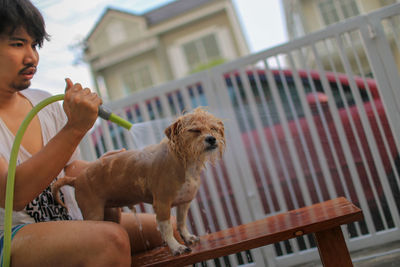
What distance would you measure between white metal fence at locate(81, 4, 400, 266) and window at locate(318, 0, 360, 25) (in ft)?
36.7

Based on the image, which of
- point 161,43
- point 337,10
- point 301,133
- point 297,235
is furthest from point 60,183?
point 161,43

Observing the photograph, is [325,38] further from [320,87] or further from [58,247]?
[58,247]

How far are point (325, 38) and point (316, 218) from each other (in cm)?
139

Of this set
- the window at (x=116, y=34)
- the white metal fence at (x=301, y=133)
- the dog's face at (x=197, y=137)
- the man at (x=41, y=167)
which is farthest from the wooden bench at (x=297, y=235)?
the window at (x=116, y=34)

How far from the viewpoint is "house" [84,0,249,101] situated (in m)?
14.5

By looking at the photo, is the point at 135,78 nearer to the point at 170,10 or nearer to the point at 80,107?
the point at 170,10

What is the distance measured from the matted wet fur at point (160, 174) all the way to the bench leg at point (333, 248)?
49 cm

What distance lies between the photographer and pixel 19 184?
3.37ft

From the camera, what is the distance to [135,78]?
15.7 metres

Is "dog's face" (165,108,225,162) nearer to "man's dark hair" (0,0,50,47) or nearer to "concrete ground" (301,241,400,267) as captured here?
"man's dark hair" (0,0,50,47)

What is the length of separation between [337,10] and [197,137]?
42.7ft

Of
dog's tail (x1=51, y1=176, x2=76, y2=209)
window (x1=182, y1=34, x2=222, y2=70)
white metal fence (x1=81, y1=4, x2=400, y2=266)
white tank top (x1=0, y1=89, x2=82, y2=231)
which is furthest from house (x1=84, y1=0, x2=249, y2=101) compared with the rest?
dog's tail (x1=51, y1=176, x2=76, y2=209)

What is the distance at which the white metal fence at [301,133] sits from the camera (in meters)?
2.05

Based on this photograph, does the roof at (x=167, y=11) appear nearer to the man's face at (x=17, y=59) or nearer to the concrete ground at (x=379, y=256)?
the concrete ground at (x=379, y=256)
